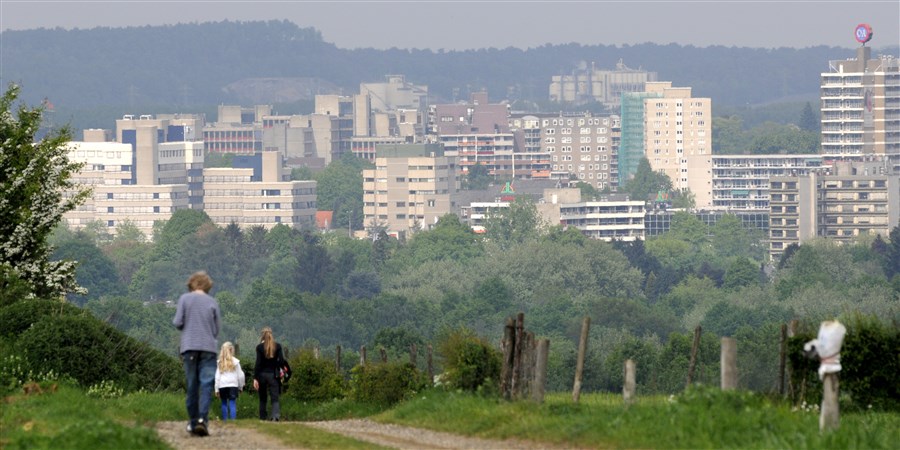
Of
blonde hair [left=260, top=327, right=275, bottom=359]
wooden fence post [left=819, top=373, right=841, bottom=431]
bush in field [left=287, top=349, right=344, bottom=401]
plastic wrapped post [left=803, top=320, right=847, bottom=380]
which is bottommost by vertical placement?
bush in field [left=287, top=349, right=344, bottom=401]

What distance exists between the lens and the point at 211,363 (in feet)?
82.8

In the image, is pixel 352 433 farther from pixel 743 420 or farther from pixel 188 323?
pixel 743 420

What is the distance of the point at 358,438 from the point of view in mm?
24688

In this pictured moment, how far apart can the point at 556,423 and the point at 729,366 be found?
6.31 feet

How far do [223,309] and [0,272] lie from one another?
358 ft

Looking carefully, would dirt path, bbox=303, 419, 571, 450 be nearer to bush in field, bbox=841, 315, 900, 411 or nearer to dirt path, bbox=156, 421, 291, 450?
dirt path, bbox=156, 421, 291, 450

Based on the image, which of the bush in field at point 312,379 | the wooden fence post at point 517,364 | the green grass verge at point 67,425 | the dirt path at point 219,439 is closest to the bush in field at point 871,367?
the wooden fence post at point 517,364

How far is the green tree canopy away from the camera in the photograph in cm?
3825

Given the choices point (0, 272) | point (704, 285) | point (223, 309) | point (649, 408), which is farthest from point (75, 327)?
point (704, 285)

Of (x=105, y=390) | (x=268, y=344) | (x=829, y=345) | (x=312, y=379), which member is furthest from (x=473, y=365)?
(x=312, y=379)

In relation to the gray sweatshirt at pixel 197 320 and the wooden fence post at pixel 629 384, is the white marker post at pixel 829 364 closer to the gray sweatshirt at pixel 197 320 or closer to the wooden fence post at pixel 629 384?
the wooden fence post at pixel 629 384

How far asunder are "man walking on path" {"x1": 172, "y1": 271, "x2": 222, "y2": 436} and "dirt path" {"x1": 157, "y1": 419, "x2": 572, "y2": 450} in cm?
46

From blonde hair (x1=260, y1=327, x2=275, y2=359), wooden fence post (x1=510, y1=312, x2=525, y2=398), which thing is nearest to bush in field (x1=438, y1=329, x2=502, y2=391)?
wooden fence post (x1=510, y1=312, x2=525, y2=398)

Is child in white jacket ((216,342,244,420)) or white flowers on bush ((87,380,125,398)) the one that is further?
child in white jacket ((216,342,244,420))
